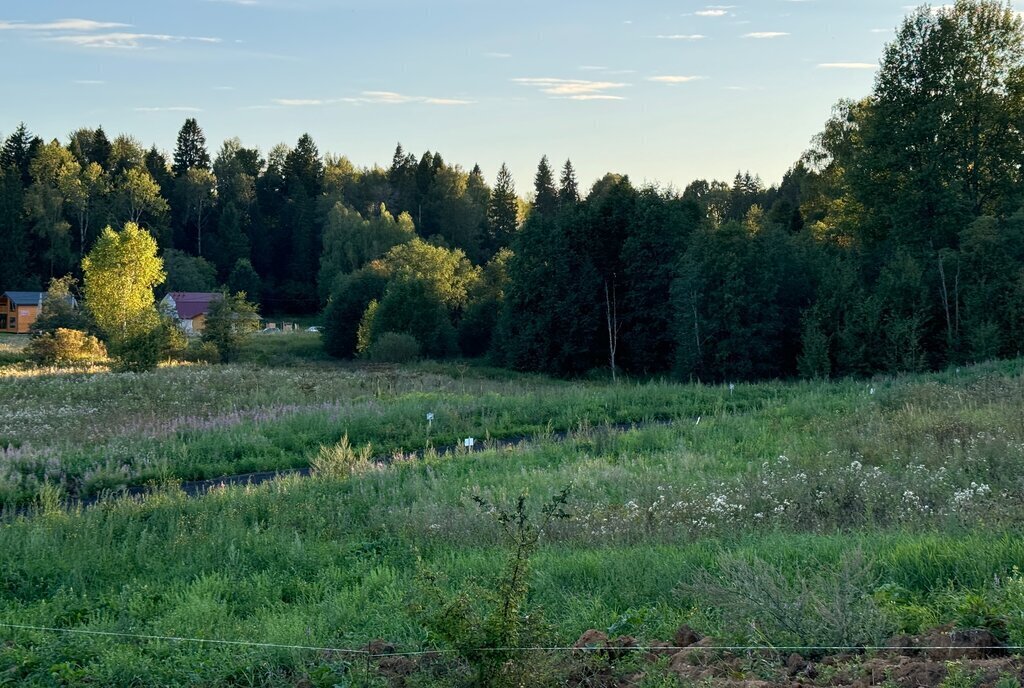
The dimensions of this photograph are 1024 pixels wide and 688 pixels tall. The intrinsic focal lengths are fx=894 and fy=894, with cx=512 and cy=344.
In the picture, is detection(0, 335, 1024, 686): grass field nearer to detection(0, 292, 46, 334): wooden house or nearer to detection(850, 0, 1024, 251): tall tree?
detection(850, 0, 1024, 251): tall tree

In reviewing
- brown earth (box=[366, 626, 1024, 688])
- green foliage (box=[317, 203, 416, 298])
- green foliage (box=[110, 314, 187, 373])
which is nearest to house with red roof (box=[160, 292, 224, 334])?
green foliage (box=[317, 203, 416, 298])

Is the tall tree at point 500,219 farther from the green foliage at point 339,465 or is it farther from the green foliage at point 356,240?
the green foliage at point 339,465

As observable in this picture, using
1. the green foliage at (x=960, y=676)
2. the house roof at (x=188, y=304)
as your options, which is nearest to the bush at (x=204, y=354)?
the house roof at (x=188, y=304)

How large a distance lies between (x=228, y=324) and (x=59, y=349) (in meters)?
8.97

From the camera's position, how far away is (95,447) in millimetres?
18078

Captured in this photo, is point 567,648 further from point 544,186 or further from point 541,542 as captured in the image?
point 544,186

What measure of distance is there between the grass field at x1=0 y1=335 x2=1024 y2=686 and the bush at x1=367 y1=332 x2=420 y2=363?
3474cm

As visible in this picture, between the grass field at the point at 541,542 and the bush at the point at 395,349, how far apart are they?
114 ft

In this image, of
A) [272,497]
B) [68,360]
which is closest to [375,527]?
[272,497]

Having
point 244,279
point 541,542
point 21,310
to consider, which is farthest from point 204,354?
point 541,542

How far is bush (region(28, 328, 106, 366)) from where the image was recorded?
47156 millimetres

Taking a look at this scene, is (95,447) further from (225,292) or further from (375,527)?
(225,292)

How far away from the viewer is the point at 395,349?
55312 millimetres

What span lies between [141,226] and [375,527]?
9124cm
